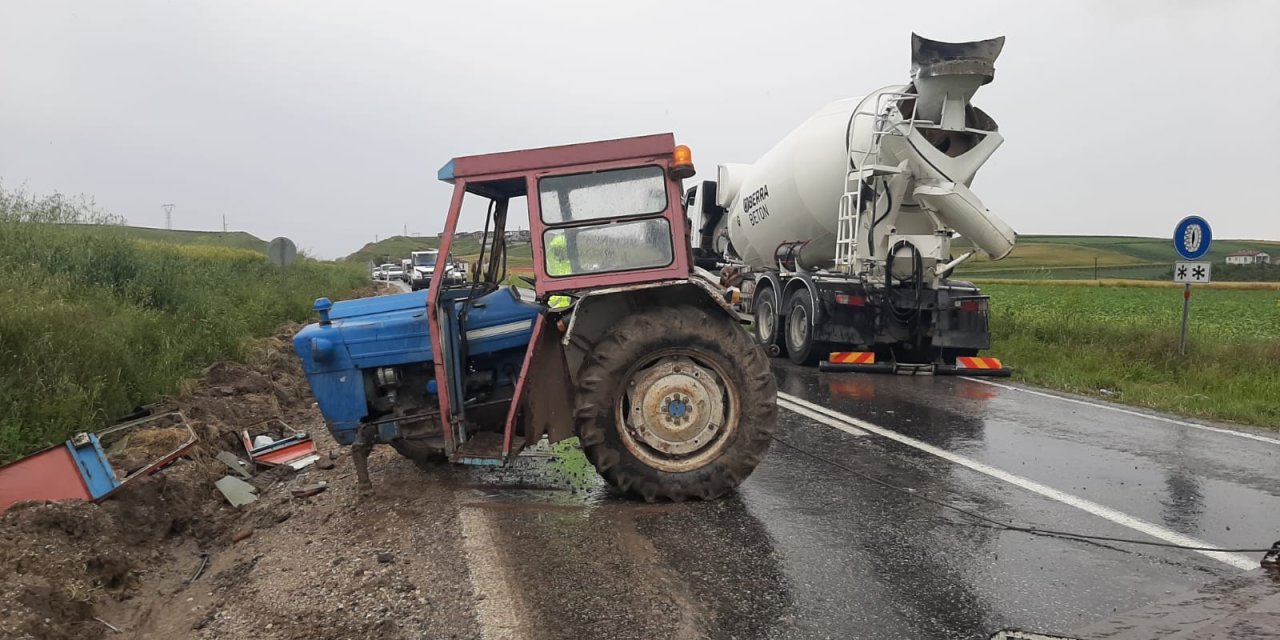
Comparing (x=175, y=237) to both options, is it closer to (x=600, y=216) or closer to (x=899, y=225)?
(x=899, y=225)

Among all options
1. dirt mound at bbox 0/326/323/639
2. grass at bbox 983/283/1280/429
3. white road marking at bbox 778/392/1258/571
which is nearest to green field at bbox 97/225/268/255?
dirt mound at bbox 0/326/323/639

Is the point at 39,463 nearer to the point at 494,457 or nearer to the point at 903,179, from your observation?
the point at 494,457

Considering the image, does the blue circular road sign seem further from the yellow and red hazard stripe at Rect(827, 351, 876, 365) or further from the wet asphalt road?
the wet asphalt road

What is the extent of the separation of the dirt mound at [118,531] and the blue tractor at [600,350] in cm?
113

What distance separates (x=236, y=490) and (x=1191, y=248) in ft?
37.5

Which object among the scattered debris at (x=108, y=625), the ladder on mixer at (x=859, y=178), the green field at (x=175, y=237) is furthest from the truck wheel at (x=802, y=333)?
the green field at (x=175, y=237)

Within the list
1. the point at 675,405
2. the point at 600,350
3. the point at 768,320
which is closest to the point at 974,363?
the point at 768,320

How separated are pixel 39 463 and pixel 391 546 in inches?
83.6

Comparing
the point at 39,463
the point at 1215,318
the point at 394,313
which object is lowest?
the point at 1215,318

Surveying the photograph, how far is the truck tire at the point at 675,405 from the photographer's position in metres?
4.53

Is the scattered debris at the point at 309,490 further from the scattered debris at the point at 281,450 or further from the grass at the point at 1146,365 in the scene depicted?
the grass at the point at 1146,365

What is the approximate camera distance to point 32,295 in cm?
705

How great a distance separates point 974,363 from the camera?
400 inches

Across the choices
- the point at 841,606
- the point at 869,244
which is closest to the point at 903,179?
the point at 869,244
